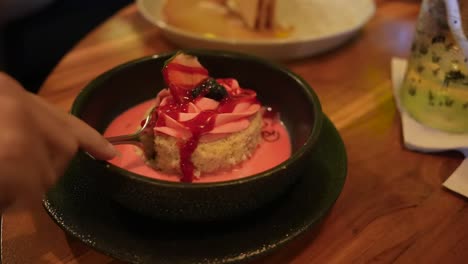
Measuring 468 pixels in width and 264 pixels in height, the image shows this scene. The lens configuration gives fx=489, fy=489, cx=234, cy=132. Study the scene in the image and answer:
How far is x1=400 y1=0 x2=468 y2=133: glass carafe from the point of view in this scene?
76 cm

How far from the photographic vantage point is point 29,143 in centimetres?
42

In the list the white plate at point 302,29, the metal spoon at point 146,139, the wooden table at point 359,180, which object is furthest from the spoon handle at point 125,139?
the white plate at point 302,29

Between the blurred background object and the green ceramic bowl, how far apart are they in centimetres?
104

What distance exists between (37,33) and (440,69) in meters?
1.40

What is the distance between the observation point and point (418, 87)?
0.84m

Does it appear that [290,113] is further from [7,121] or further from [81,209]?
[7,121]

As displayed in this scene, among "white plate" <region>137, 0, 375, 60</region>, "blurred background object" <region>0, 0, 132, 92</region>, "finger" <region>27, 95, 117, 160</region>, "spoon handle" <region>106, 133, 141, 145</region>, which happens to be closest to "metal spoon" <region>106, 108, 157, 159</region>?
"spoon handle" <region>106, 133, 141, 145</region>

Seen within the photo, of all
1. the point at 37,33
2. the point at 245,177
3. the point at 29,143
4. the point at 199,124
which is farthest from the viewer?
the point at 37,33

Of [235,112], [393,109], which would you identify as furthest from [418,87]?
[235,112]

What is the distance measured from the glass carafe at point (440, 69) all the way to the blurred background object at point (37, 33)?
1.32 m

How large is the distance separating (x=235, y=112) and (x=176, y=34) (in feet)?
1.31

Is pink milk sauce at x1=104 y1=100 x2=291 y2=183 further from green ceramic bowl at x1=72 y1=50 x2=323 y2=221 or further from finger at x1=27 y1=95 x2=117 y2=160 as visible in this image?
finger at x1=27 y1=95 x2=117 y2=160

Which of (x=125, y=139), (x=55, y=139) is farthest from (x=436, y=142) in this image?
(x=55, y=139)

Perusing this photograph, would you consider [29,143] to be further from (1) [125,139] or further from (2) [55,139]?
(1) [125,139]
